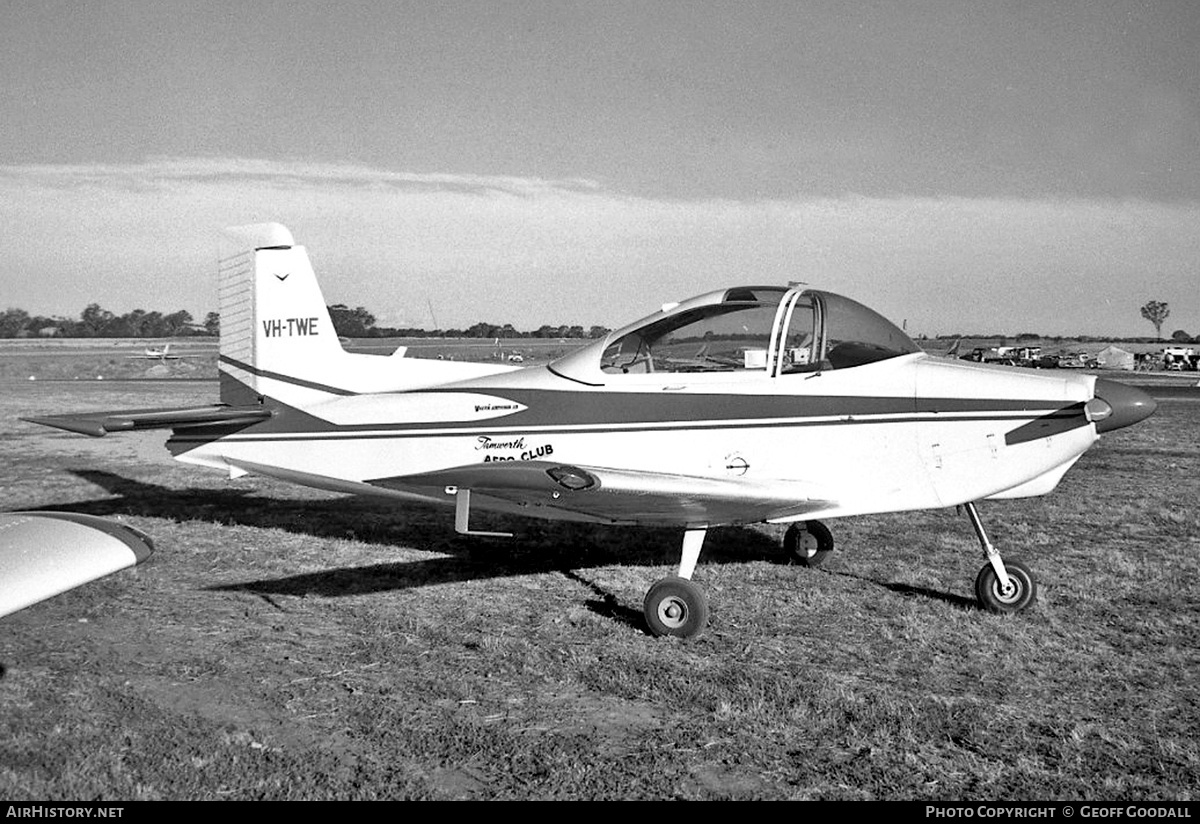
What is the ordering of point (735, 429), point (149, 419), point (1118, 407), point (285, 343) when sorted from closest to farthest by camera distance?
point (1118, 407)
point (735, 429)
point (149, 419)
point (285, 343)

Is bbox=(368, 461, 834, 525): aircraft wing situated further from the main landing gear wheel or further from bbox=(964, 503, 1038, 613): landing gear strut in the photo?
the main landing gear wheel

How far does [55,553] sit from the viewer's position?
336 cm

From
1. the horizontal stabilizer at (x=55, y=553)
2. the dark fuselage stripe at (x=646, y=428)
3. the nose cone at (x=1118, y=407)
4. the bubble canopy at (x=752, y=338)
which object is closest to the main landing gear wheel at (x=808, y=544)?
the dark fuselage stripe at (x=646, y=428)

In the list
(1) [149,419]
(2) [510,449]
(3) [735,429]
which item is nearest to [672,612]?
(3) [735,429]

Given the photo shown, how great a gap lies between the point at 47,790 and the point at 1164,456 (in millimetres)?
15706

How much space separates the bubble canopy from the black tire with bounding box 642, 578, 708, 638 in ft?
5.06

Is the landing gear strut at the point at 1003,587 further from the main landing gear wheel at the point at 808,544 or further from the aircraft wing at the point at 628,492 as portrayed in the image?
the main landing gear wheel at the point at 808,544

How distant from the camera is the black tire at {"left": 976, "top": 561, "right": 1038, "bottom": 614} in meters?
6.04

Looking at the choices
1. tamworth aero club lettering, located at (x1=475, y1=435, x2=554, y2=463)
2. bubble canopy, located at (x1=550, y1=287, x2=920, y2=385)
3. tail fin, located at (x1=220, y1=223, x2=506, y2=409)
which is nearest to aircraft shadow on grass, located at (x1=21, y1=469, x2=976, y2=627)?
tamworth aero club lettering, located at (x1=475, y1=435, x2=554, y2=463)

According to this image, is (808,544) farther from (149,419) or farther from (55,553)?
(55,553)

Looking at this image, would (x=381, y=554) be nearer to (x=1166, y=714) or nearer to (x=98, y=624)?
(x=98, y=624)

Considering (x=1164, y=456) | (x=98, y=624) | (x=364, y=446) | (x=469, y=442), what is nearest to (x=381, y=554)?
(x=364, y=446)

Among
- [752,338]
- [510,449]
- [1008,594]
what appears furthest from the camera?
[510,449]

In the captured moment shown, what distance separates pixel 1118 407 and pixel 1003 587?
1.35m
